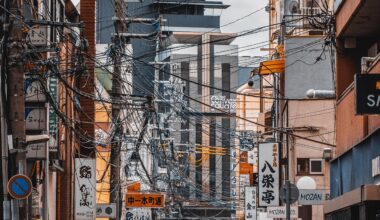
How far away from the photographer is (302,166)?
48.8 m

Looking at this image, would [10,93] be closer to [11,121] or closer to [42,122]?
[11,121]

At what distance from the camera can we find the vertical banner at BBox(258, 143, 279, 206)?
45875mm

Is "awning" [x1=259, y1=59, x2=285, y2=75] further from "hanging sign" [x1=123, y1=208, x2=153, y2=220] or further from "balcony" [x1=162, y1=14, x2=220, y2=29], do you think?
"balcony" [x1=162, y1=14, x2=220, y2=29]

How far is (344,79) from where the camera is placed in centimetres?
2939

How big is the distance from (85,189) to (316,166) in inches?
474

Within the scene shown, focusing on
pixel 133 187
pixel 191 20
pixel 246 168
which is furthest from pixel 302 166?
pixel 191 20

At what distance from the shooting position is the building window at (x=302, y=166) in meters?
48.4

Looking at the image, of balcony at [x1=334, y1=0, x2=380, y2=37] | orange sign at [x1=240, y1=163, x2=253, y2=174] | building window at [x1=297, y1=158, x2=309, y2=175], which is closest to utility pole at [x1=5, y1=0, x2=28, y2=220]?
balcony at [x1=334, y1=0, x2=380, y2=37]

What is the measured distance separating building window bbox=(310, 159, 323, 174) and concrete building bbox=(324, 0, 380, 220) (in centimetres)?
1750

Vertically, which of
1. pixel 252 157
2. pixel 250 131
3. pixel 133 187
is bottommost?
pixel 133 187

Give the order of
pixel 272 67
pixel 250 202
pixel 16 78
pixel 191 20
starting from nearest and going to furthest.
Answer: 1. pixel 16 78
2. pixel 272 67
3. pixel 250 202
4. pixel 191 20

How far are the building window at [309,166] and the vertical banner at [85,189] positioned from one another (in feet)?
37.3

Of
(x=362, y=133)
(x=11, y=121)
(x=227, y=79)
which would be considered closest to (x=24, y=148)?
(x=11, y=121)

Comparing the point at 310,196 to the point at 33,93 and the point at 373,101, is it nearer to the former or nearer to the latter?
the point at 33,93
